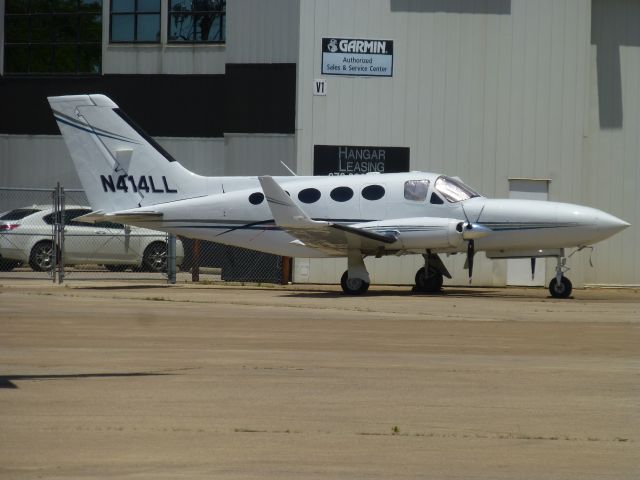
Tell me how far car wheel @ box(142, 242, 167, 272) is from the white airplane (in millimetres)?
4318

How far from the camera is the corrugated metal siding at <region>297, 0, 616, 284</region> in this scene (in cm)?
2611

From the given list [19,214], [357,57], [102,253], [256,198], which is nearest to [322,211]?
[256,198]

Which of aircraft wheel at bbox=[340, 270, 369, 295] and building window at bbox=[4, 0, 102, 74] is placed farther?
building window at bbox=[4, 0, 102, 74]

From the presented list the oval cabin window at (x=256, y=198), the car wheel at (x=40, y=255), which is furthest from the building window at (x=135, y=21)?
the oval cabin window at (x=256, y=198)

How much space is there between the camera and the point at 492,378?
1064cm

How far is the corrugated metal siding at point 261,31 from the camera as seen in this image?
3056 centimetres

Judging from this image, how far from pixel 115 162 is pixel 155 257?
4.84m

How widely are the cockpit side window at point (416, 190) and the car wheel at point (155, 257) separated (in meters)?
8.16

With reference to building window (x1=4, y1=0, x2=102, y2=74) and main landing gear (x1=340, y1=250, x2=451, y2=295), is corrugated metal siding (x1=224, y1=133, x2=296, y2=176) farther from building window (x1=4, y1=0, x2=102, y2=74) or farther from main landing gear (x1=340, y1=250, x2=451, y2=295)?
main landing gear (x1=340, y1=250, x2=451, y2=295)

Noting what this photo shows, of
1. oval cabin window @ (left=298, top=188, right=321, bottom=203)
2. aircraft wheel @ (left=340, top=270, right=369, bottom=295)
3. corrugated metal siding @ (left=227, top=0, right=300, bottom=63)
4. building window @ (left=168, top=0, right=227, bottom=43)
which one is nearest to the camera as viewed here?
aircraft wheel @ (left=340, top=270, right=369, bottom=295)

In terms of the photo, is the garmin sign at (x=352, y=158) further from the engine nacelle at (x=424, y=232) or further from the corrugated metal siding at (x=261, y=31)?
the corrugated metal siding at (x=261, y=31)

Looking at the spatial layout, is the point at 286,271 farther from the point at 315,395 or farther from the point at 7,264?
the point at 315,395

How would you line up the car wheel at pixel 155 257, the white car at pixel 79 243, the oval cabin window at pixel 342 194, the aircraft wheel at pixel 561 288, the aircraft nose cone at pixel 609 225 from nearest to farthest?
1. the aircraft nose cone at pixel 609 225
2. the aircraft wheel at pixel 561 288
3. the oval cabin window at pixel 342 194
4. the white car at pixel 79 243
5. the car wheel at pixel 155 257

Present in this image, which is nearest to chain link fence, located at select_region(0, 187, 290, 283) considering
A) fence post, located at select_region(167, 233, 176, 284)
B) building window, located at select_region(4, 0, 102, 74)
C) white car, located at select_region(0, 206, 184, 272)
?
white car, located at select_region(0, 206, 184, 272)
